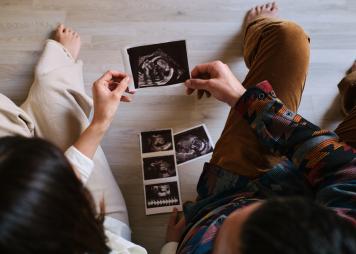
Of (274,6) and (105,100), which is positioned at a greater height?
(274,6)

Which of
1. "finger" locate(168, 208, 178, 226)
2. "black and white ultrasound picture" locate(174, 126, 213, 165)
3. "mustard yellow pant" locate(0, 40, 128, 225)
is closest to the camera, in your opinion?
"mustard yellow pant" locate(0, 40, 128, 225)

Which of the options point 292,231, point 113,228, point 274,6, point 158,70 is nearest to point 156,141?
point 158,70

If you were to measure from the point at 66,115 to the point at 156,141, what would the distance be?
13.0 inches

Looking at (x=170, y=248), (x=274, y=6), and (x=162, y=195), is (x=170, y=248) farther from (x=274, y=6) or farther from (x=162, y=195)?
(x=274, y=6)

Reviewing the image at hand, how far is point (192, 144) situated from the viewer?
1172mm

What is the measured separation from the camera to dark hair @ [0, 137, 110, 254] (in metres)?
0.43

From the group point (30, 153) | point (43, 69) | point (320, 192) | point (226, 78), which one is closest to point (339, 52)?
point (226, 78)

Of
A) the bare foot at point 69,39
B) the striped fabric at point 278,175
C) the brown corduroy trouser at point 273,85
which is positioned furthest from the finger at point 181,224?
the bare foot at point 69,39

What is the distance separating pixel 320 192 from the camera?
71 cm

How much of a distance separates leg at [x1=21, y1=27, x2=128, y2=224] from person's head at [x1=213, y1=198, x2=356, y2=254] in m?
0.62

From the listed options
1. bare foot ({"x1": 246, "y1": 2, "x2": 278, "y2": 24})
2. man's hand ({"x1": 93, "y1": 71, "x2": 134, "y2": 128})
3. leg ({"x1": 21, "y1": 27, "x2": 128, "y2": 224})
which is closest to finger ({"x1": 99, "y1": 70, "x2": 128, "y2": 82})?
man's hand ({"x1": 93, "y1": 71, "x2": 134, "y2": 128})

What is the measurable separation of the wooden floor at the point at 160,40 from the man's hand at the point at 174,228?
21 centimetres

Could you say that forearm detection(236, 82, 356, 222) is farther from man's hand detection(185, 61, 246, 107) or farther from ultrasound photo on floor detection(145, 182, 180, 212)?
ultrasound photo on floor detection(145, 182, 180, 212)

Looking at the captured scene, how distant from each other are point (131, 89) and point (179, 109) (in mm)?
185
